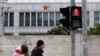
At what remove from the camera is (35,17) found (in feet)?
254

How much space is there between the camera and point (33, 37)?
821 inches

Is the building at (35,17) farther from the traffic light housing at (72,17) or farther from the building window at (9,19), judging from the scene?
the traffic light housing at (72,17)

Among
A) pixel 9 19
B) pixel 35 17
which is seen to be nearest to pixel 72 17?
pixel 35 17

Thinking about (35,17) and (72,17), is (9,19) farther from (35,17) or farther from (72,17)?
(72,17)

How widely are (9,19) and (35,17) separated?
4514 millimetres

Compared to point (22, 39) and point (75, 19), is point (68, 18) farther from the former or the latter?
point (22, 39)

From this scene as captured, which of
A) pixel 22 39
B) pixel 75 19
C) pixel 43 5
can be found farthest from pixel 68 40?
pixel 43 5

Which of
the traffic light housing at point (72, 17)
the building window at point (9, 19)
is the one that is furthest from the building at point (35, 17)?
the traffic light housing at point (72, 17)

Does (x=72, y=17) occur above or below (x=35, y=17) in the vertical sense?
above

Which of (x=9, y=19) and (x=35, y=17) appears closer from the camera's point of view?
(x=35, y=17)

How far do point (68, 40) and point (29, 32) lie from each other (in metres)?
56.6

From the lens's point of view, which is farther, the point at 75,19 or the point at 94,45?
the point at 94,45

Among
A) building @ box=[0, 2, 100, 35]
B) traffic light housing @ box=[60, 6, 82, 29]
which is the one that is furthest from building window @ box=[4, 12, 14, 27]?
traffic light housing @ box=[60, 6, 82, 29]

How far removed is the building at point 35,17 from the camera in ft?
251
